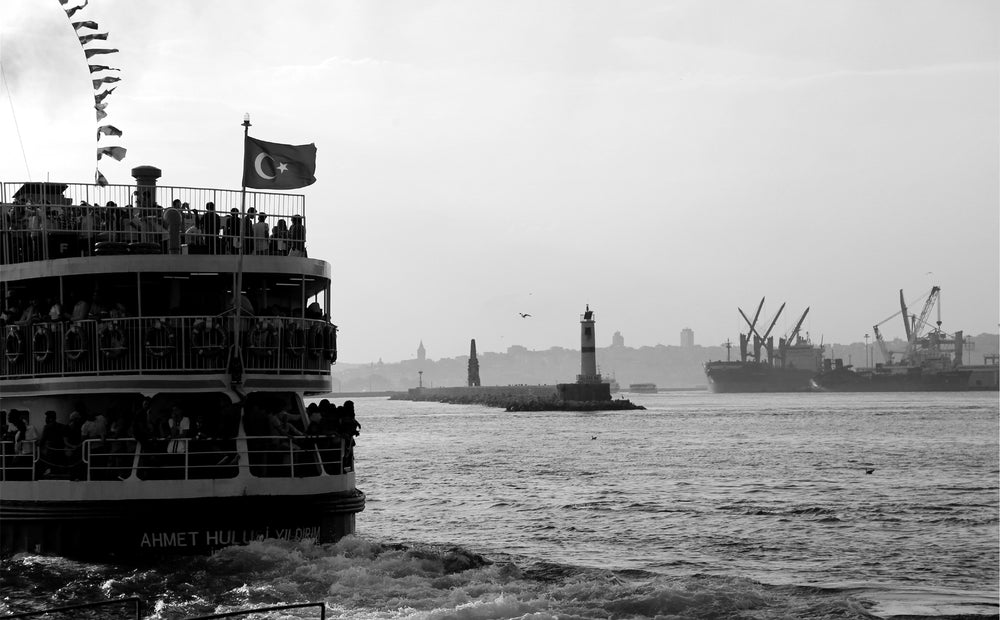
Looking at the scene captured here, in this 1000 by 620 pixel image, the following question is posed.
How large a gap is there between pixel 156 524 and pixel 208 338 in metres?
3.08

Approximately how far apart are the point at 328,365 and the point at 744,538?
12.4 meters

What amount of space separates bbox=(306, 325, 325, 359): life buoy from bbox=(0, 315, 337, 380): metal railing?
37 mm

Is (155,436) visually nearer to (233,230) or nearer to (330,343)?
(330,343)

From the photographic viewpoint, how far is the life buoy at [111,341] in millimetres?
20703

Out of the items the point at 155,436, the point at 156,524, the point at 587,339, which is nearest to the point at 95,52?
the point at 155,436

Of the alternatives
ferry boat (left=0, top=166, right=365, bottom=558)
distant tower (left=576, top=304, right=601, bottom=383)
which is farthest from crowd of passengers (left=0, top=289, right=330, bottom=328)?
distant tower (left=576, top=304, right=601, bottom=383)

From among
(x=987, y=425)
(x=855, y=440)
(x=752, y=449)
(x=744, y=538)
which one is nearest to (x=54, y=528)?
(x=744, y=538)

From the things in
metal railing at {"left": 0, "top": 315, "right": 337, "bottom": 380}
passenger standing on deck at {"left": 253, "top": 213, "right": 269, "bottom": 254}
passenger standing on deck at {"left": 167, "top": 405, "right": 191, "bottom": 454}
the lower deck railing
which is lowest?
the lower deck railing

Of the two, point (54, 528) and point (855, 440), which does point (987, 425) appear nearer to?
point (855, 440)

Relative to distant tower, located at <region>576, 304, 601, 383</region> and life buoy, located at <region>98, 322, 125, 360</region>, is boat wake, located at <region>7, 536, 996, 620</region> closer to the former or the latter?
life buoy, located at <region>98, 322, 125, 360</region>

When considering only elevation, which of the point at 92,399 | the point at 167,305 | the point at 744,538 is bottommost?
the point at 744,538

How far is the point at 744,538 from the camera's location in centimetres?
3089

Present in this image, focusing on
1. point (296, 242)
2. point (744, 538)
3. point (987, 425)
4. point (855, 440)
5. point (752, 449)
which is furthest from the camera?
point (987, 425)

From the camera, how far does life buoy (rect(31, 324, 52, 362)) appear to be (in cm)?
2131
